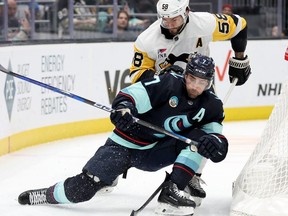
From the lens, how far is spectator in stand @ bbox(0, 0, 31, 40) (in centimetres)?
654

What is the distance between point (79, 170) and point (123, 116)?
175cm

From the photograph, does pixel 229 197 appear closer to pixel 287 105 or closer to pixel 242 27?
pixel 287 105

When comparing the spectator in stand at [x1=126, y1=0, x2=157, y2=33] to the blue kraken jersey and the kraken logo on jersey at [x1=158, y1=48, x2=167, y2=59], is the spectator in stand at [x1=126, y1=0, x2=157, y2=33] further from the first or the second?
the blue kraken jersey

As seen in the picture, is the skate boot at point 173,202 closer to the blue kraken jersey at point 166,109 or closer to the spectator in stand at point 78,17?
the blue kraken jersey at point 166,109

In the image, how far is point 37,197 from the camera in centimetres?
425

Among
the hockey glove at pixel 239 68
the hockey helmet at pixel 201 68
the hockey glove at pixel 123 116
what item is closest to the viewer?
the hockey glove at pixel 123 116

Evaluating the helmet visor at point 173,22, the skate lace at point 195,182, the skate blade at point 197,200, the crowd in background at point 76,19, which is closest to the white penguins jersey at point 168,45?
the helmet visor at point 173,22

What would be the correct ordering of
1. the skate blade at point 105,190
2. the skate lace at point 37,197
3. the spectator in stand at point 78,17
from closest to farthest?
the skate lace at point 37,197 → the skate blade at point 105,190 → the spectator in stand at point 78,17

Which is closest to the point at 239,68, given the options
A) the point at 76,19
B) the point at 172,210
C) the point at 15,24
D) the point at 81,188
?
the point at 172,210

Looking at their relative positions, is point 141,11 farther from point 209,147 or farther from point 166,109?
point 209,147

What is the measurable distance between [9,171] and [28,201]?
1.18m

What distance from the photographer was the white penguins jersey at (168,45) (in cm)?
462

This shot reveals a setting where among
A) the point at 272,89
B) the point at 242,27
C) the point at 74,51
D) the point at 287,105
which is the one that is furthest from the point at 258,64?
the point at 287,105

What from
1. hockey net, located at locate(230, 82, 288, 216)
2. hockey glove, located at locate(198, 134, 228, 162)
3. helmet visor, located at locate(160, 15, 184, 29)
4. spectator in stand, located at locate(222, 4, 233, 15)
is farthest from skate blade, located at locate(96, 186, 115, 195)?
spectator in stand, located at locate(222, 4, 233, 15)
